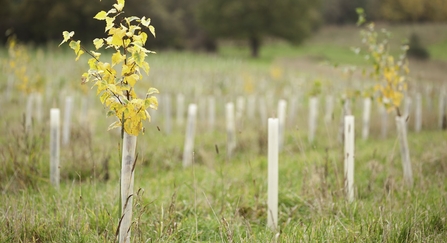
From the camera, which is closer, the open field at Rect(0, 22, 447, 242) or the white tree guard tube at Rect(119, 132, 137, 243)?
the white tree guard tube at Rect(119, 132, 137, 243)

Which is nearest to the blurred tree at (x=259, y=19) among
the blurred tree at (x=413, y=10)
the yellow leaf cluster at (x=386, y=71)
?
the blurred tree at (x=413, y=10)

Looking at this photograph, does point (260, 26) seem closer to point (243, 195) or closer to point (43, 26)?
point (43, 26)

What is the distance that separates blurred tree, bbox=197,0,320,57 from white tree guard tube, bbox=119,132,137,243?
120 feet

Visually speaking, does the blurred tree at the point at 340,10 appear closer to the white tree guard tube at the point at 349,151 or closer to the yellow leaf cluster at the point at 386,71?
the yellow leaf cluster at the point at 386,71

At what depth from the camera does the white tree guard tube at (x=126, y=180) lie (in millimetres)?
2480

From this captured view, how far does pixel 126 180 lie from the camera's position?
251cm

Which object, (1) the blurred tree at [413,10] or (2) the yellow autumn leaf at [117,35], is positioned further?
(1) the blurred tree at [413,10]

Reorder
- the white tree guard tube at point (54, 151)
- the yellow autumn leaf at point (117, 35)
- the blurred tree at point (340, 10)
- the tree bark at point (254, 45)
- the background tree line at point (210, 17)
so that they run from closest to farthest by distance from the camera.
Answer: the yellow autumn leaf at point (117, 35)
the white tree guard tube at point (54, 151)
the background tree line at point (210, 17)
the tree bark at point (254, 45)
the blurred tree at point (340, 10)

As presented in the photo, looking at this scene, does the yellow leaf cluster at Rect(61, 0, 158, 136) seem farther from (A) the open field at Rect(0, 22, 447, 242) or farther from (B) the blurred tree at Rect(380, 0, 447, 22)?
(B) the blurred tree at Rect(380, 0, 447, 22)

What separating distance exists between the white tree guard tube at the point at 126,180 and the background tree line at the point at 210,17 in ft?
73.5

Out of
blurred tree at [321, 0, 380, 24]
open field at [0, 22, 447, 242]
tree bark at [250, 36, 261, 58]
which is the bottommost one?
open field at [0, 22, 447, 242]

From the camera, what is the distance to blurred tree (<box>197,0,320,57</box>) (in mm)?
38094

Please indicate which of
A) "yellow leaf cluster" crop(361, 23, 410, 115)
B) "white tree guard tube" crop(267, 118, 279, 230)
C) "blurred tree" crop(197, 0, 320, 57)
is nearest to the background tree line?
"blurred tree" crop(197, 0, 320, 57)

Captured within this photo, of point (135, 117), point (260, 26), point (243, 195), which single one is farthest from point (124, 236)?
point (260, 26)
